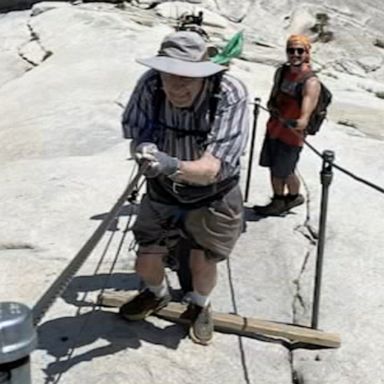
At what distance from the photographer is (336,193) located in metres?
7.68

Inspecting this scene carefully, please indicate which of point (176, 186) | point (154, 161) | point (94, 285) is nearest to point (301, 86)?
point (94, 285)

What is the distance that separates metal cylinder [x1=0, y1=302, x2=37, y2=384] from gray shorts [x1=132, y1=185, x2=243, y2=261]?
95.3 inches

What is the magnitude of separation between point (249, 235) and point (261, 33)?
13.9 meters

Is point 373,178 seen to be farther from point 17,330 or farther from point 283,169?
point 17,330

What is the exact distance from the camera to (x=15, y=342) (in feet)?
6.16

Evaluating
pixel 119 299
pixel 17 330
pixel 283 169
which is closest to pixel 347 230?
pixel 283 169

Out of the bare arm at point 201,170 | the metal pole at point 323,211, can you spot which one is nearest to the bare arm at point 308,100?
the metal pole at point 323,211

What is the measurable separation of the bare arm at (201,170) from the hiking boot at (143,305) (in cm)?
93

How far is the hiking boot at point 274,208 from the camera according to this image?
23.1 feet

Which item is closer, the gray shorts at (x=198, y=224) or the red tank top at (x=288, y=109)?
the gray shorts at (x=198, y=224)

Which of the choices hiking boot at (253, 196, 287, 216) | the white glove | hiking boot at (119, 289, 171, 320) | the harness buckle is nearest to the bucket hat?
the white glove

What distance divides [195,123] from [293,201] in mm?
3204

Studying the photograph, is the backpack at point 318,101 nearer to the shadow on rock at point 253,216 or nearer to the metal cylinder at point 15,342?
the shadow on rock at point 253,216

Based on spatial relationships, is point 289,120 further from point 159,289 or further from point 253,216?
point 159,289
